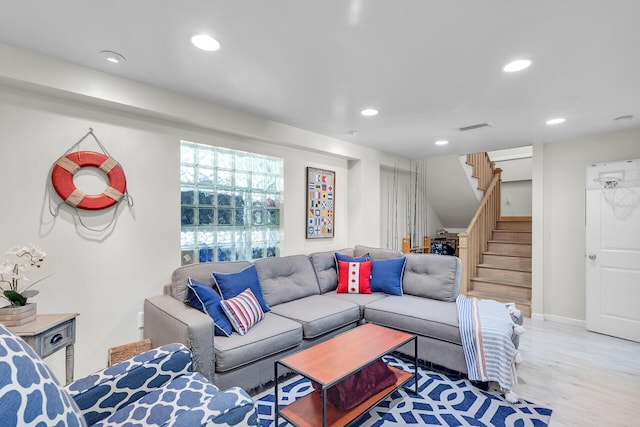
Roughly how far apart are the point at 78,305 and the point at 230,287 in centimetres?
106

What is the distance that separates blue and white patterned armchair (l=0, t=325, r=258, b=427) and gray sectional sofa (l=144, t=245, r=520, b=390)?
1.68 ft

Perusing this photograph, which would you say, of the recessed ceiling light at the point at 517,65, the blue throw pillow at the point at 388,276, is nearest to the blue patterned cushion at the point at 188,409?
the blue throw pillow at the point at 388,276

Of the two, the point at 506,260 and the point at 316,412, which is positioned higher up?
the point at 506,260

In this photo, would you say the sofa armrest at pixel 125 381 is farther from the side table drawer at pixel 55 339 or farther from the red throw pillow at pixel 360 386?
the red throw pillow at pixel 360 386

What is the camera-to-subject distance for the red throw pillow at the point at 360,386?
1.87 m

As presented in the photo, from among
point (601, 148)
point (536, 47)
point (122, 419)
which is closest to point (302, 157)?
point (536, 47)

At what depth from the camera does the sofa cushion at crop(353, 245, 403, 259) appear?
3.64 meters

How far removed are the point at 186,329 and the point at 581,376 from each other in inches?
121

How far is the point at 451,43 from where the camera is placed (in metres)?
1.81

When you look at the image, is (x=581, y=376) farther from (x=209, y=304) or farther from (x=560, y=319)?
(x=209, y=304)

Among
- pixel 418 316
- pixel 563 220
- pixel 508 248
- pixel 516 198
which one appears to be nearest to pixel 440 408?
pixel 418 316

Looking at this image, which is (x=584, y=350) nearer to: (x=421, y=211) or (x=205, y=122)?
(x=421, y=211)

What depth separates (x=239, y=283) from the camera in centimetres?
258

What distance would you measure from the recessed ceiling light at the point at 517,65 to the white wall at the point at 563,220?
2.48 m
